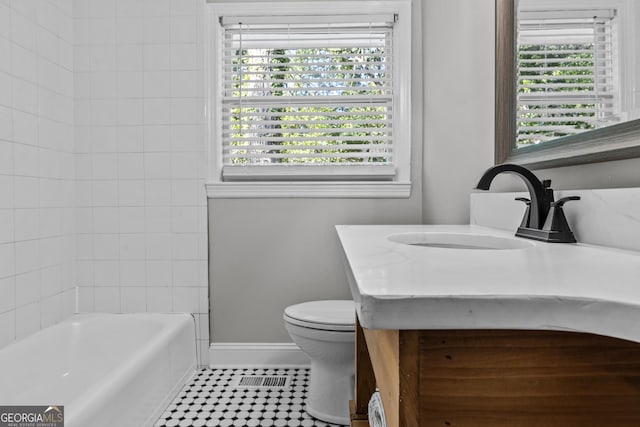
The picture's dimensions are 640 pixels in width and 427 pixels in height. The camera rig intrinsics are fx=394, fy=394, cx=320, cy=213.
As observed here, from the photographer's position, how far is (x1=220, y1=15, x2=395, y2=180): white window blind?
7.26 feet

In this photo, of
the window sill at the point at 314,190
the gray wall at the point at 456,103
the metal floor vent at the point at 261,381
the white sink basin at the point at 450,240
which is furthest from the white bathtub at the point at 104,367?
the gray wall at the point at 456,103

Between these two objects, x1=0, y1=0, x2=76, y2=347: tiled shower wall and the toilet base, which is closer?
the toilet base

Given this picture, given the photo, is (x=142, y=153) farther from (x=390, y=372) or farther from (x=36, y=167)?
(x=390, y=372)

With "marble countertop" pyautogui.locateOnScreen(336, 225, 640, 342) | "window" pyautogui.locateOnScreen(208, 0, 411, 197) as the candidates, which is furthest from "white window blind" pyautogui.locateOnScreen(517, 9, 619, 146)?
"window" pyautogui.locateOnScreen(208, 0, 411, 197)

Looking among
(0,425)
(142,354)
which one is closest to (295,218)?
(142,354)

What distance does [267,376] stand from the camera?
6.88 feet

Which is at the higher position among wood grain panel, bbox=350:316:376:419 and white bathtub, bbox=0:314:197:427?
wood grain panel, bbox=350:316:376:419

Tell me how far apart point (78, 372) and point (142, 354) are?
542mm

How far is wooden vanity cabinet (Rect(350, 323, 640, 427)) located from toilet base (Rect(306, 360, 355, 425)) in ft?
4.17

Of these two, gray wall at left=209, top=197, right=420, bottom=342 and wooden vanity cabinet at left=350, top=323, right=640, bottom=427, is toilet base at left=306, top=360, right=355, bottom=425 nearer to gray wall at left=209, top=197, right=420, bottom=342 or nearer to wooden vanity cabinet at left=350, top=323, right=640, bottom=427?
gray wall at left=209, top=197, right=420, bottom=342

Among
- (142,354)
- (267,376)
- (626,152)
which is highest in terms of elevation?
(626,152)

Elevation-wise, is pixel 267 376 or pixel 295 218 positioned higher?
pixel 295 218

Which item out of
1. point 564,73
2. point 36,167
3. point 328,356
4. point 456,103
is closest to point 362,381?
point 328,356

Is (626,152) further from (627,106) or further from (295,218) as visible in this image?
(295,218)
